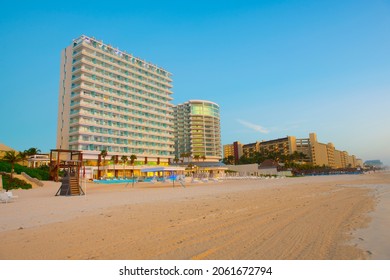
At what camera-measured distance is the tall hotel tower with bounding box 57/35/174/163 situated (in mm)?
63125

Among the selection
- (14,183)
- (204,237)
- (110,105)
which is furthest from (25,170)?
(110,105)

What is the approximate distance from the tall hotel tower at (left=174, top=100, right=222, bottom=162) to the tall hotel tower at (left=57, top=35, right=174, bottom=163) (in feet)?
99.2

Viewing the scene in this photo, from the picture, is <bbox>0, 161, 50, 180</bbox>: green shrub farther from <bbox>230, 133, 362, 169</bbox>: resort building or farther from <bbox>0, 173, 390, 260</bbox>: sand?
<bbox>230, 133, 362, 169</bbox>: resort building

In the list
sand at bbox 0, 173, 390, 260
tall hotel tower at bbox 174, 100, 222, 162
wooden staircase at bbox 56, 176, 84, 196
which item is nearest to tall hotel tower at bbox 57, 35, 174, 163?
tall hotel tower at bbox 174, 100, 222, 162

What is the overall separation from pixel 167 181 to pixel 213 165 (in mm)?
53215

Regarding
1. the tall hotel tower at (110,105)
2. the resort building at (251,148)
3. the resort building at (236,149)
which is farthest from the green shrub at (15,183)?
the resort building at (236,149)

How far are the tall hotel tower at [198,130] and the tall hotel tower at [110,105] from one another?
30248mm

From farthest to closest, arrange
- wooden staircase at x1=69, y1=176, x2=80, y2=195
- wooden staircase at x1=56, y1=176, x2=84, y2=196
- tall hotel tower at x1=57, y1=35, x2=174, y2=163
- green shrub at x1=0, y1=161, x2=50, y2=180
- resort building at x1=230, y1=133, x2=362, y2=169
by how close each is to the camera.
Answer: resort building at x1=230, y1=133, x2=362, y2=169, tall hotel tower at x1=57, y1=35, x2=174, y2=163, green shrub at x1=0, y1=161, x2=50, y2=180, wooden staircase at x1=69, y1=176, x2=80, y2=195, wooden staircase at x1=56, y1=176, x2=84, y2=196

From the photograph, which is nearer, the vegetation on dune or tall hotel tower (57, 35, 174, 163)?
the vegetation on dune

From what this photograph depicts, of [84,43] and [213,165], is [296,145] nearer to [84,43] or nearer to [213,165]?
[213,165]

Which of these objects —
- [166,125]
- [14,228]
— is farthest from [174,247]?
[166,125]

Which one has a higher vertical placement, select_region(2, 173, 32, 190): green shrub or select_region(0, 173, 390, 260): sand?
select_region(2, 173, 32, 190): green shrub

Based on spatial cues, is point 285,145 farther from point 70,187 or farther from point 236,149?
point 70,187

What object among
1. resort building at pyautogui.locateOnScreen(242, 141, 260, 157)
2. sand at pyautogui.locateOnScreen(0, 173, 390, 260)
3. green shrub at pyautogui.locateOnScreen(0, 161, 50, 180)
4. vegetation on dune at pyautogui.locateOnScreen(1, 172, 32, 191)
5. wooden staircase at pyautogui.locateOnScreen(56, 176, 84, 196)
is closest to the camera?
sand at pyautogui.locateOnScreen(0, 173, 390, 260)
